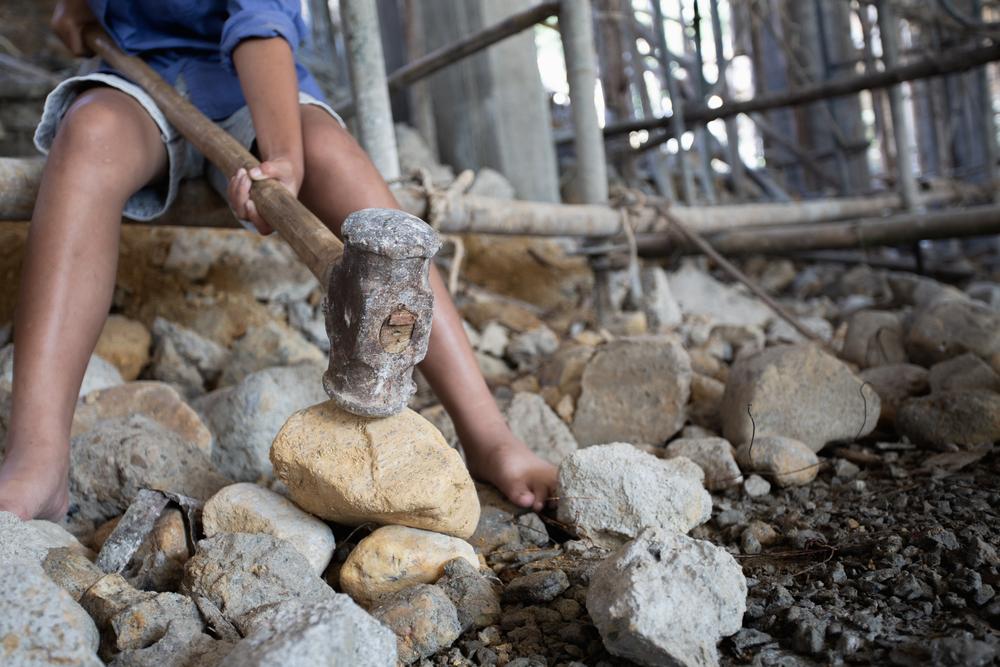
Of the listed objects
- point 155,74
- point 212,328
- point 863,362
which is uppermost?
point 155,74

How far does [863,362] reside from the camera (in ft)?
6.73

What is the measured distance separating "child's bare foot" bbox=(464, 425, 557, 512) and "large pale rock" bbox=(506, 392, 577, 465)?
198 mm

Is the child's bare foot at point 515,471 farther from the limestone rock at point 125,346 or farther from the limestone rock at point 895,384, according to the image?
the limestone rock at point 125,346

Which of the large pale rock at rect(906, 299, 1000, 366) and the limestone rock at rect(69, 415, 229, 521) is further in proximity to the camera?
the large pale rock at rect(906, 299, 1000, 366)

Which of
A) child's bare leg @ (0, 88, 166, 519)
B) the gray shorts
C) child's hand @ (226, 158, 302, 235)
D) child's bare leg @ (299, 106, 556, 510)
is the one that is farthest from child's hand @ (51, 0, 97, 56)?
child's hand @ (226, 158, 302, 235)

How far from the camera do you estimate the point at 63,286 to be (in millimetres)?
1330

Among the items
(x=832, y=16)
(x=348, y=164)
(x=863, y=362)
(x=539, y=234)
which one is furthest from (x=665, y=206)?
(x=832, y=16)

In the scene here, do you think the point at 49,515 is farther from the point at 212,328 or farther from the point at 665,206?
the point at 665,206

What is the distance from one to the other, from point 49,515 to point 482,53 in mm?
2784

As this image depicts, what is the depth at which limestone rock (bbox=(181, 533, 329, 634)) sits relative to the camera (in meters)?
0.99

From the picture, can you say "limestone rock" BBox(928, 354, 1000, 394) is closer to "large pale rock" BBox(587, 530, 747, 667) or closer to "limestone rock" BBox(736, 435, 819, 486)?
"limestone rock" BBox(736, 435, 819, 486)

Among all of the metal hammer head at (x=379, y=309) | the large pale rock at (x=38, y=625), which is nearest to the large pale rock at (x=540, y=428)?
the metal hammer head at (x=379, y=309)

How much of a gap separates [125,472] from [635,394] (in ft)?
3.16

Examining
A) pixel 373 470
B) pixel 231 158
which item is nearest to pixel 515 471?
pixel 373 470
